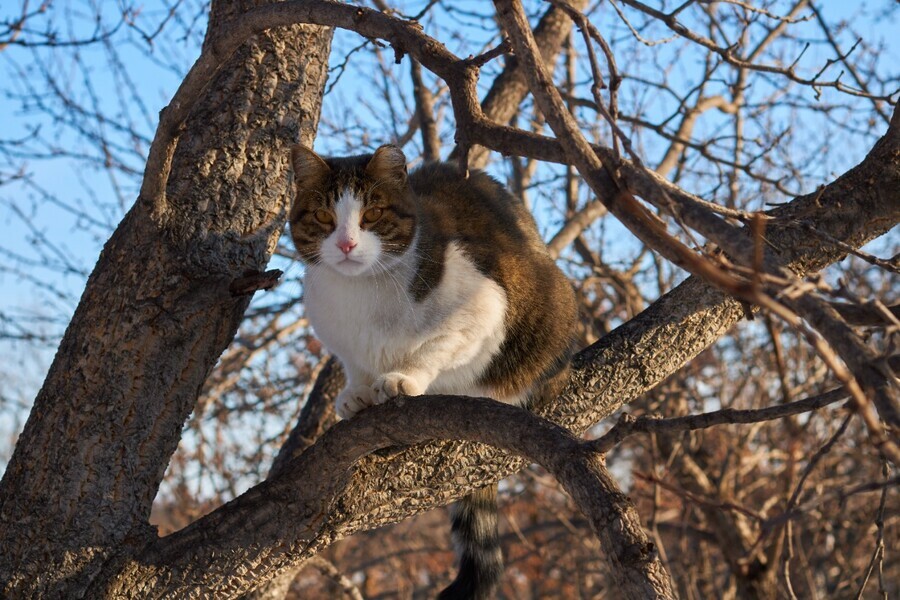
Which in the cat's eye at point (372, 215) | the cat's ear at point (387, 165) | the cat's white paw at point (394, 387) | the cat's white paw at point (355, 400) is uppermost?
the cat's ear at point (387, 165)

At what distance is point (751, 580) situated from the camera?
5000mm

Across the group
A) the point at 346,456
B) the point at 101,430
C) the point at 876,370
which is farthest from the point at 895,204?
the point at 101,430

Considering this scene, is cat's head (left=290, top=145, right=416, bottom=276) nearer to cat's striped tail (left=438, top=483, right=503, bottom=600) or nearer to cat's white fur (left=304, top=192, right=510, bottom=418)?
cat's white fur (left=304, top=192, right=510, bottom=418)

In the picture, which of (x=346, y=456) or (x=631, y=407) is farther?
(x=631, y=407)

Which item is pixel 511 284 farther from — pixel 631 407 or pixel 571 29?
pixel 631 407

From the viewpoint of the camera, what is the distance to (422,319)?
2.47m

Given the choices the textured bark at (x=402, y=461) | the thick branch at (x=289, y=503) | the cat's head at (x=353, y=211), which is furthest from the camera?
the cat's head at (x=353, y=211)

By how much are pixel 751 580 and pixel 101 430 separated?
13.1 ft

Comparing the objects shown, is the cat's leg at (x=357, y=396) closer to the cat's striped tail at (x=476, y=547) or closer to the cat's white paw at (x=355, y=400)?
the cat's white paw at (x=355, y=400)

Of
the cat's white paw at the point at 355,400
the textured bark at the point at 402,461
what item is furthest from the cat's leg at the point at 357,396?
the textured bark at the point at 402,461

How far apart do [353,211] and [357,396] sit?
0.54 meters

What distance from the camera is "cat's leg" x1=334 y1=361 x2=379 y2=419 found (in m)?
2.46

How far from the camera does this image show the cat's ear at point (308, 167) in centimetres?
258

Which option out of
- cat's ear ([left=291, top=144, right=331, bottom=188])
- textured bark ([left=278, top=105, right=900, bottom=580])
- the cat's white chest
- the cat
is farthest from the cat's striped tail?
cat's ear ([left=291, top=144, right=331, bottom=188])
